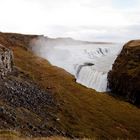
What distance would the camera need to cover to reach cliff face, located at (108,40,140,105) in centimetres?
10231

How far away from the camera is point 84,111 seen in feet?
228

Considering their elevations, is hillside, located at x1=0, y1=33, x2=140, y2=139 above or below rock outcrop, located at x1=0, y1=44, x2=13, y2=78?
below

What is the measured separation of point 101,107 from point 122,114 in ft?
12.5

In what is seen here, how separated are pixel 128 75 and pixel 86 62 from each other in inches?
1774

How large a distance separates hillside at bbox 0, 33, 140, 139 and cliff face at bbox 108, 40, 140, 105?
657 inches

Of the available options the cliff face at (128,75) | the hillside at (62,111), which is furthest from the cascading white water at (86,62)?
the hillside at (62,111)

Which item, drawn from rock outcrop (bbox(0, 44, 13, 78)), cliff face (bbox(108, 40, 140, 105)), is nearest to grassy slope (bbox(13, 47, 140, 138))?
rock outcrop (bbox(0, 44, 13, 78))

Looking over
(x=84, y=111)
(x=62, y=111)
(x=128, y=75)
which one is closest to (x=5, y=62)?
(x=62, y=111)

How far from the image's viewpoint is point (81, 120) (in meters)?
63.2

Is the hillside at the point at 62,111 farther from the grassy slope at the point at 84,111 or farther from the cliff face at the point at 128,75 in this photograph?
the cliff face at the point at 128,75

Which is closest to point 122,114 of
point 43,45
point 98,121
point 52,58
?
point 98,121

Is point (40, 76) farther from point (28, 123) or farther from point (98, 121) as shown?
point (28, 123)

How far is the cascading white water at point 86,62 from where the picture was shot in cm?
11729

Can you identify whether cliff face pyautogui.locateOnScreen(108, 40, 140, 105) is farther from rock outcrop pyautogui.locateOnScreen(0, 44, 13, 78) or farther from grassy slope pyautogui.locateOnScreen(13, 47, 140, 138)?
rock outcrop pyautogui.locateOnScreen(0, 44, 13, 78)
